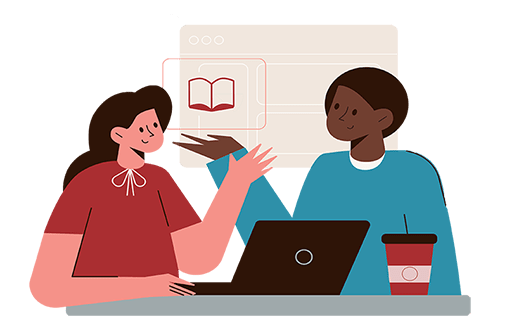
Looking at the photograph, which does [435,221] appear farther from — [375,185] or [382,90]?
[382,90]

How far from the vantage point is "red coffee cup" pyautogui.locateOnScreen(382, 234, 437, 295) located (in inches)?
136

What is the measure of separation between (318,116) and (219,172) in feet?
2.25

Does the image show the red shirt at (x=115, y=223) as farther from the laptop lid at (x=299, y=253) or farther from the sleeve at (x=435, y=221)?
the sleeve at (x=435, y=221)

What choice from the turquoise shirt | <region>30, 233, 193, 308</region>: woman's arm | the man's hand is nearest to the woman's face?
the man's hand

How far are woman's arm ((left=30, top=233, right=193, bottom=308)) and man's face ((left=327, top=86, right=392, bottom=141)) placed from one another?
4.21 feet

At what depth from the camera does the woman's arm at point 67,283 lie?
3.35 metres

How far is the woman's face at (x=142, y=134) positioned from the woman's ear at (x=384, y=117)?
1.18m

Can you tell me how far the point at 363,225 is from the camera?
11.3 feet

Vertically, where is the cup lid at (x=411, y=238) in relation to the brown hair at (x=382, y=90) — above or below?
below

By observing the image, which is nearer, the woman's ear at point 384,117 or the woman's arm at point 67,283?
the woman's arm at point 67,283

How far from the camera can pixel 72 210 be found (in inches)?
135

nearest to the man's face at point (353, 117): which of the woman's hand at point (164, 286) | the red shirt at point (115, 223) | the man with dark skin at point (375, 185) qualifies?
the man with dark skin at point (375, 185)

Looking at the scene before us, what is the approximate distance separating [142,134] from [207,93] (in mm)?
564

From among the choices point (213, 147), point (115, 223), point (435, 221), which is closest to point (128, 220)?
point (115, 223)
